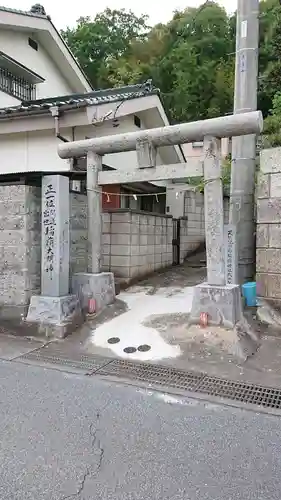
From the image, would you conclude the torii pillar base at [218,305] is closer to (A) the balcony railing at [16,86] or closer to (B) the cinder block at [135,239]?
(B) the cinder block at [135,239]

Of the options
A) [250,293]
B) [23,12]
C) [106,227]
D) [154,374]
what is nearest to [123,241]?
[106,227]

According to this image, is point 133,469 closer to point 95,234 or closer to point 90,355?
point 90,355

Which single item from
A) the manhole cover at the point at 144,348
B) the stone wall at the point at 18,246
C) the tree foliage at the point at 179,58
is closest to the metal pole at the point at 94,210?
the stone wall at the point at 18,246

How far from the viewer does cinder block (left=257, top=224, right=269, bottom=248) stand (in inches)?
258

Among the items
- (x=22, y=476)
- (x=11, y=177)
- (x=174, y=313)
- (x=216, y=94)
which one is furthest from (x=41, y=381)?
(x=216, y=94)

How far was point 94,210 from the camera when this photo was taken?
7152mm

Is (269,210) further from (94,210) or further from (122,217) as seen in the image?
(122,217)

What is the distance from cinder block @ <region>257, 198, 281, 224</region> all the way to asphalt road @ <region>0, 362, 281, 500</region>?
357 centimetres

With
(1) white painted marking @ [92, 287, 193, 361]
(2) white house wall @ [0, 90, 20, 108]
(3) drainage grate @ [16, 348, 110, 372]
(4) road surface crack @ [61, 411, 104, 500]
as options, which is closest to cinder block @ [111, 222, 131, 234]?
(1) white painted marking @ [92, 287, 193, 361]

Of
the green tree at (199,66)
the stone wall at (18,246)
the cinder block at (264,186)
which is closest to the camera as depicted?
the cinder block at (264,186)

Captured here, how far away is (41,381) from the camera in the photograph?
455cm

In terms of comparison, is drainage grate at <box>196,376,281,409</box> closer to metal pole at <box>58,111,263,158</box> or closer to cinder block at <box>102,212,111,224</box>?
metal pole at <box>58,111,263,158</box>

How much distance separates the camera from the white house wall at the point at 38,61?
13.6 meters

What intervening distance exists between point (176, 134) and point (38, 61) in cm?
1100
